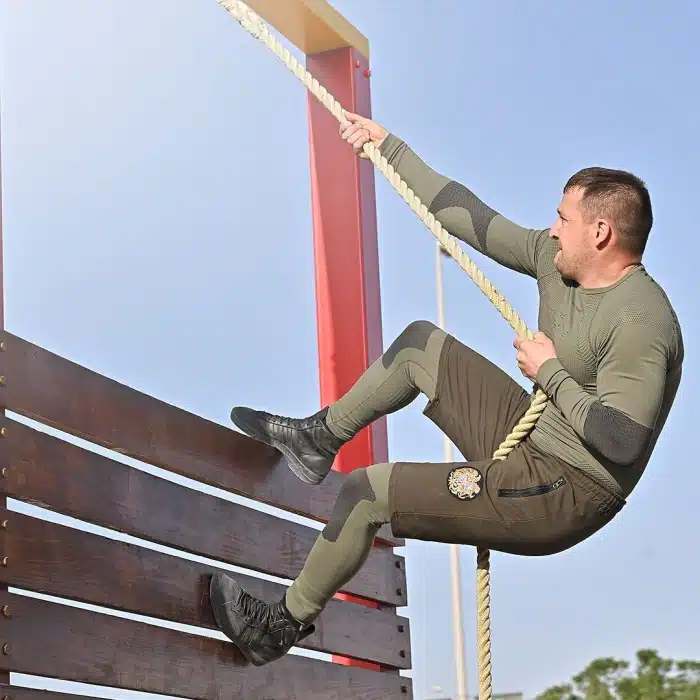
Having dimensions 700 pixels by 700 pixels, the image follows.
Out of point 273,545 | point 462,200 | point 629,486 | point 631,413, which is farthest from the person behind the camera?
point 273,545

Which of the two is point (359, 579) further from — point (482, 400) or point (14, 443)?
point (14, 443)

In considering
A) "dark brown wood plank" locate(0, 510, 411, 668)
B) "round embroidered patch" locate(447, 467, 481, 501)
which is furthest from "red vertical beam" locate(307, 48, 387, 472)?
"round embroidered patch" locate(447, 467, 481, 501)

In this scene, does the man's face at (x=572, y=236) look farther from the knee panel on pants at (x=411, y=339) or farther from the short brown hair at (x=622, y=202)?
the knee panel on pants at (x=411, y=339)

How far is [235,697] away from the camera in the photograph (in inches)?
165

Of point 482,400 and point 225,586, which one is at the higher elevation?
point 482,400

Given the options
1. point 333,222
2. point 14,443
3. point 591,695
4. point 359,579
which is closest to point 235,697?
point 359,579

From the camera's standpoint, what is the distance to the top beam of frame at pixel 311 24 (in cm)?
526

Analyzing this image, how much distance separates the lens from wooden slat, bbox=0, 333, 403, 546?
3.54 metres

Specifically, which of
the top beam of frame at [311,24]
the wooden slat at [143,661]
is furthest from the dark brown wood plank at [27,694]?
the top beam of frame at [311,24]

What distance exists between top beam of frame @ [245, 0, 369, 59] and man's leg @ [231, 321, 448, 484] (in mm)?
1800

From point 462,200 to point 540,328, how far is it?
1.64ft

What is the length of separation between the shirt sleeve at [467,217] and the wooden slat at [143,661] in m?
1.47

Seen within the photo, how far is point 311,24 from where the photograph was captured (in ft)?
17.8

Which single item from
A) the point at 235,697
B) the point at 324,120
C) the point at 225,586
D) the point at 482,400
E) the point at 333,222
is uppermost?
the point at 324,120
